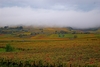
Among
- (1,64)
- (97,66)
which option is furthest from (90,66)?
(1,64)

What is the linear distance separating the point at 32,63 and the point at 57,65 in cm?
522

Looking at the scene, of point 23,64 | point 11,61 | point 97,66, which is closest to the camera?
point 97,66

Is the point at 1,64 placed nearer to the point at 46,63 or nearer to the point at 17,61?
the point at 17,61

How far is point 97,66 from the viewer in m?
28.1

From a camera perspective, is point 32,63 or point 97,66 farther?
point 32,63

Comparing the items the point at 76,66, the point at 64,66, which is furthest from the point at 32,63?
the point at 76,66

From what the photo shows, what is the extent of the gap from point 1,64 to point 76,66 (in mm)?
16444

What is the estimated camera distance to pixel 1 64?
128ft

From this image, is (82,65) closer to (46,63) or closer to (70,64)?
(70,64)

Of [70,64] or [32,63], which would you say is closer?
[70,64]

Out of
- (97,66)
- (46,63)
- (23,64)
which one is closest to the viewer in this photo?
(97,66)

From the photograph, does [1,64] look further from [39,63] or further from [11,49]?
[11,49]

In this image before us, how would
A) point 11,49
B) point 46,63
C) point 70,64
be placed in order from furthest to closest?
point 11,49 < point 46,63 < point 70,64

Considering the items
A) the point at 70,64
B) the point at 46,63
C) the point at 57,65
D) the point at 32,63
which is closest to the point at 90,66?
the point at 70,64
